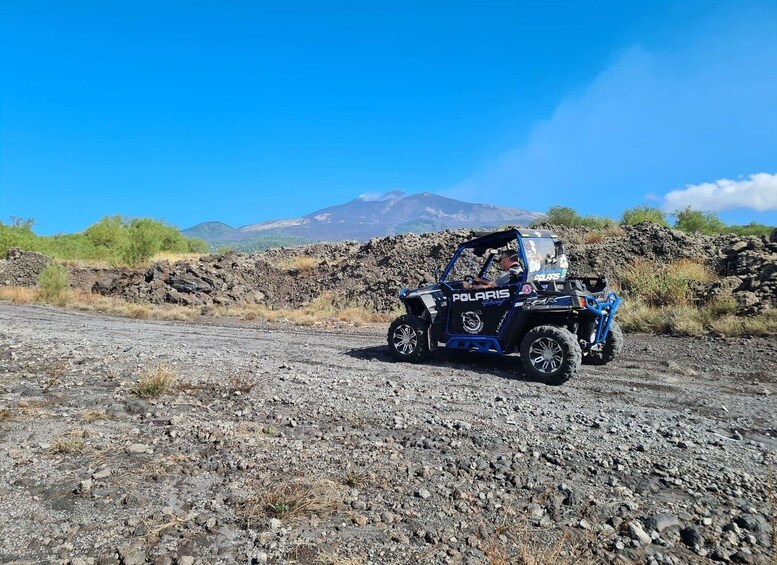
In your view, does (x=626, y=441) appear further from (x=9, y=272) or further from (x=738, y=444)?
(x=9, y=272)

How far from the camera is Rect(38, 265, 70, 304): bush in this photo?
20.7 metres

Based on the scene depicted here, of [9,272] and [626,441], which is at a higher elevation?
[9,272]

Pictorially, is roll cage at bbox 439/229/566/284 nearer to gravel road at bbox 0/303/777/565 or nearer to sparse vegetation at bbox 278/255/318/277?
gravel road at bbox 0/303/777/565

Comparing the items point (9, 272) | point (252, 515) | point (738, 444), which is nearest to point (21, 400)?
point (252, 515)

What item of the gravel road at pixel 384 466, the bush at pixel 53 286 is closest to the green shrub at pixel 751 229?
the gravel road at pixel 384 466

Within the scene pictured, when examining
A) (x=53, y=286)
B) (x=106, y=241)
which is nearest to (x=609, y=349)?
(x=53, y=286)

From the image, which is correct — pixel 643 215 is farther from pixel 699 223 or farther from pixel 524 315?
pixel 524 315

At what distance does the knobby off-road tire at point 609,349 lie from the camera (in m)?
7.62

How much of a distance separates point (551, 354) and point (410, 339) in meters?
2.45

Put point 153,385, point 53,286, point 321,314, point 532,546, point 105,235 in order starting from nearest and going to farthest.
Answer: point 532,546 → point 153,385 → point 321,314 → point 53,286 → point 105,235

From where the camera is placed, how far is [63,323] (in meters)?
13.0

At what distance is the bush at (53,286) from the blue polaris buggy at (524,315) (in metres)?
19.3

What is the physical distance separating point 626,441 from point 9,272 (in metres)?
32.6

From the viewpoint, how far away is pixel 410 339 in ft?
26.6
